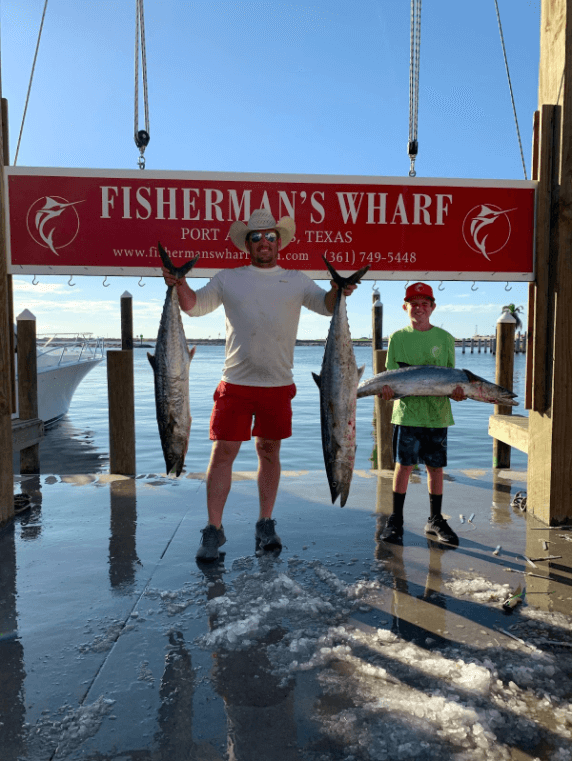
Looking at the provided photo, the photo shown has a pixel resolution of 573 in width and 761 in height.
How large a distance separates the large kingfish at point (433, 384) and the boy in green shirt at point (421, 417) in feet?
0.68

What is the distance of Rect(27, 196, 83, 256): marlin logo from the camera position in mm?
4426

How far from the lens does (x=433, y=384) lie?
3592 millimetres

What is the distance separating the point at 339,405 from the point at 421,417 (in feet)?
3.00

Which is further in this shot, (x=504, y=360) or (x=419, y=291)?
(x=504, y=360)

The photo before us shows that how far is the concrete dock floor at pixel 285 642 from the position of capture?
1842 mm

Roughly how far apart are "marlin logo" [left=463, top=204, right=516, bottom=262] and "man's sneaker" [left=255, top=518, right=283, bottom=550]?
9.03 ft

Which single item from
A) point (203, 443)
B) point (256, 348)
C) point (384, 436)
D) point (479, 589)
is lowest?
point (203, 443)

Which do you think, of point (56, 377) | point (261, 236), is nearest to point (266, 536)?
point (261, 236)

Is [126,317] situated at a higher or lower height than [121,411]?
higher

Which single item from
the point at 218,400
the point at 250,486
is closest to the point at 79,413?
the point at 250,486

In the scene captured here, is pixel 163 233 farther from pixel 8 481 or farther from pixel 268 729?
pixel 268 729

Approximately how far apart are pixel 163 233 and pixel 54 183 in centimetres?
90

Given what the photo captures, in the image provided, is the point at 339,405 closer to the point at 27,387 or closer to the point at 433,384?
the point at 433,384

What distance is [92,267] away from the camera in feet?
14.8
